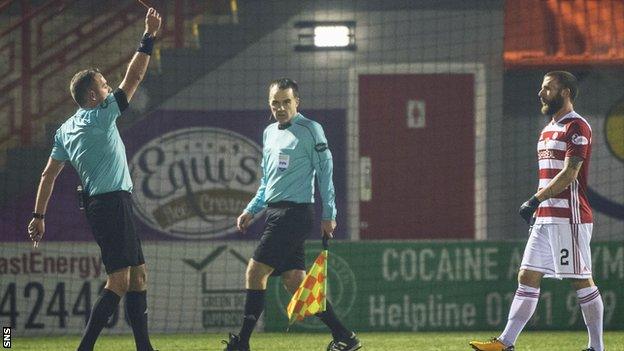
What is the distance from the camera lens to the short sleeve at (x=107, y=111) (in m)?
7.85

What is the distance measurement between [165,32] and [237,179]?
1868 millimetres

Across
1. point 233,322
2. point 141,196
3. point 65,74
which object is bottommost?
point 233,322

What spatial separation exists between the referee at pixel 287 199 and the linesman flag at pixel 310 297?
86mm

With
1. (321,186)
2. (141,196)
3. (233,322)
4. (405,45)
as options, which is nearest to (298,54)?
(405,45)

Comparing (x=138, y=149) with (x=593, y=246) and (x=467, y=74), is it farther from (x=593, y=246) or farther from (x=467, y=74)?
(x=593, y=246)

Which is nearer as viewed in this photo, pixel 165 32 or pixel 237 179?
pixel 165 32

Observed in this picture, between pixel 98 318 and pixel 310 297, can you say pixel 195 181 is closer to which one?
pixel 310 297

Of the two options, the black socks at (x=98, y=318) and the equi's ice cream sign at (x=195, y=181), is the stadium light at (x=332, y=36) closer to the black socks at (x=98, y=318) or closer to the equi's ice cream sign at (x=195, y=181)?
the equi's ice cream sign at (x=195, y=181)

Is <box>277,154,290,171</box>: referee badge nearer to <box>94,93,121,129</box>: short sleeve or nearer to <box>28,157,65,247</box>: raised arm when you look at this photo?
<box>94,93,121,129</box>: short sleeve

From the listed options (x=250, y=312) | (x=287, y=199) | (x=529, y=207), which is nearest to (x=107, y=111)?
(x=287, y=199)

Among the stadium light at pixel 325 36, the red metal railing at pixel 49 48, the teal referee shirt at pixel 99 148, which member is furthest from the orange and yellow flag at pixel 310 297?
the stadium light at pixel 325 36

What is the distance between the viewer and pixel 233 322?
11.7 meters

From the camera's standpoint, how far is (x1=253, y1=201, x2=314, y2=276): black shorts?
846 cm

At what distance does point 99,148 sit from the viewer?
7.93 metres
